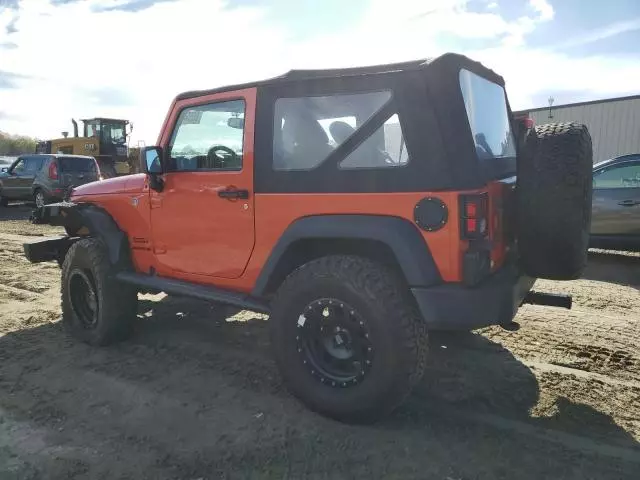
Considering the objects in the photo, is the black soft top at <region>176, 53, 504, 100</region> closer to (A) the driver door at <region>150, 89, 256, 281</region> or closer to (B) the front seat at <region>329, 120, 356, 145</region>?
(A) the driver door at <region>150, 89, 256, 281</region>

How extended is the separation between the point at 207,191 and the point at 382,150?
1299mm

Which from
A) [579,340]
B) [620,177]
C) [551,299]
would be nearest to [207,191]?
[551,299]

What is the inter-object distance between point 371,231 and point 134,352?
7.82ft

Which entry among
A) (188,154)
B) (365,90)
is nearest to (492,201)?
(365,90)

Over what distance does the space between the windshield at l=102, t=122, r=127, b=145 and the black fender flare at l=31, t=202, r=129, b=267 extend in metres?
18.8

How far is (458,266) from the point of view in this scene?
2621 mm

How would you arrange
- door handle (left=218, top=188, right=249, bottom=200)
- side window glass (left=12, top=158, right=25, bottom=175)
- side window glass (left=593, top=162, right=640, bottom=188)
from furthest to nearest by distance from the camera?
1. side window glass (left=12, top=158, right=25, bottom=175)
2. side window glass (left=593, top=162, right=640, bottom=188)
3. door handle (left=218, top=188, right=249, bottom=200)

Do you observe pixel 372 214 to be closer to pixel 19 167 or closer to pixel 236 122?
pixel 236 122

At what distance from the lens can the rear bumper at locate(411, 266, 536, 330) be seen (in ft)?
8.56

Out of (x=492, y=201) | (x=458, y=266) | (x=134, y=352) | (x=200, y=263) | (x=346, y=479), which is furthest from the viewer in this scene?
(x=134, y=352)

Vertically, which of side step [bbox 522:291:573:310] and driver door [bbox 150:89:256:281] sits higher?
driver door [bbox 150:89:256:281]

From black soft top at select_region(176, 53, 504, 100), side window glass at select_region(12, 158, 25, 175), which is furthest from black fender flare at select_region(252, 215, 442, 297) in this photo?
side window glass at select_region(12, 158, 25, 175)

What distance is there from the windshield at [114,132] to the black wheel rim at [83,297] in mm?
19316

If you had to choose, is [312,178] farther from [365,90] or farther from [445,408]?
[445,408]
